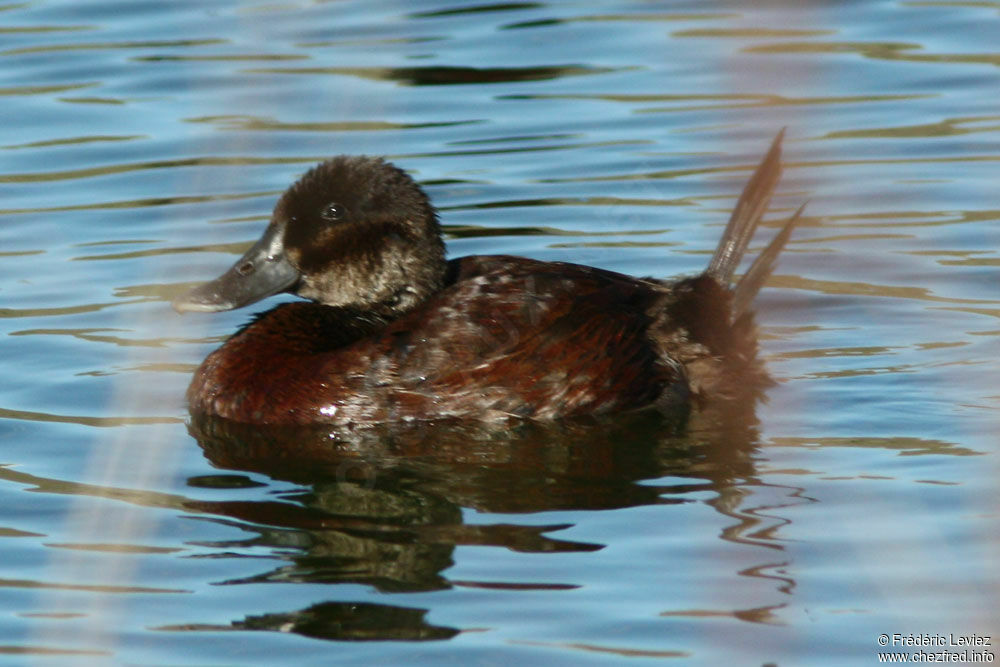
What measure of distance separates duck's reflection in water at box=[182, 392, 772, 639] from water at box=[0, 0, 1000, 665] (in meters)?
0.02

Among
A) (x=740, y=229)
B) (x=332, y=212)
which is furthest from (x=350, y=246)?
(x=740, y=229)

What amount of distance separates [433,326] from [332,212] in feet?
2.14

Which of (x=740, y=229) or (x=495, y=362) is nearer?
(x=495, y=362)

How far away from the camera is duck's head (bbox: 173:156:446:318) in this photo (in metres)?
6.19

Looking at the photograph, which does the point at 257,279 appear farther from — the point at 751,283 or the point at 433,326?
the point at 751,283

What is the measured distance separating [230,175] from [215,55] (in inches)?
312

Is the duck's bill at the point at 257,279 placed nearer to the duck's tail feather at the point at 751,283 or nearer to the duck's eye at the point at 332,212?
the duck's eye at the point at 332,212

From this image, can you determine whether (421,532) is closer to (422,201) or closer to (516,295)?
(516,295)

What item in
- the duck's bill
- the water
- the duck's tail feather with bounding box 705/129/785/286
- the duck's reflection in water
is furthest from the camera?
the duck's bill

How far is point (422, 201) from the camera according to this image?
20.4 feet

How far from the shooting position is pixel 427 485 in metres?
5.32

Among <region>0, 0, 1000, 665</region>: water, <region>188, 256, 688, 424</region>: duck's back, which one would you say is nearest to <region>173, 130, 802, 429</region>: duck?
<region>188, 256, 688, 424</region>: duck's back

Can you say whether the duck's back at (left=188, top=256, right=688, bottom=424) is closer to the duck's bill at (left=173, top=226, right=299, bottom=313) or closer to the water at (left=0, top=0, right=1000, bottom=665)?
the water at (left=0, top=0, right=1000, bottom=665)

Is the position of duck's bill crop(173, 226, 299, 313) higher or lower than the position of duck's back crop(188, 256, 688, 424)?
higher
